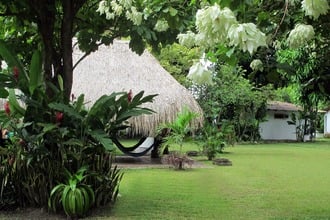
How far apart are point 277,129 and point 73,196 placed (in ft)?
88.8

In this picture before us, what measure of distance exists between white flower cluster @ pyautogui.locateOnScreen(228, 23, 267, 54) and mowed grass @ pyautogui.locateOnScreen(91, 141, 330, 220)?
4652mm

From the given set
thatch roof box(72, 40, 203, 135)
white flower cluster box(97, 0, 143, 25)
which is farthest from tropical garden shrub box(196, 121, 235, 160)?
white flower cluster box(97, 0, 143, 25)

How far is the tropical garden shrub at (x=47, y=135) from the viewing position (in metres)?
6.31

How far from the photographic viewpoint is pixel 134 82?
1473 cm

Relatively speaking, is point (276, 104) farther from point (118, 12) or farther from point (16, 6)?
point (118, 12)

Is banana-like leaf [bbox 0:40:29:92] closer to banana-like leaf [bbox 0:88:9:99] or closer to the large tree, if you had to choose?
banana-like leaf [bbox 0:88:9:99]

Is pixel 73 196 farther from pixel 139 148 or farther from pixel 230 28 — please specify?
pixel 139 148

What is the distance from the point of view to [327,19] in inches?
156

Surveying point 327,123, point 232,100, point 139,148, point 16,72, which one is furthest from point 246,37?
point 327,123

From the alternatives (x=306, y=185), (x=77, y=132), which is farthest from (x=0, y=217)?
(x=306, y=185)

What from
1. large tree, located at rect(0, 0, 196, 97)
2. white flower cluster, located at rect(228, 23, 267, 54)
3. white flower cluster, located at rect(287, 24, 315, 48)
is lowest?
white flower cluster, located at rect(228, 23, 267, 54)

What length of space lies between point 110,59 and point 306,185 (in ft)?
25.5

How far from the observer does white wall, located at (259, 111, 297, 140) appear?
103ft

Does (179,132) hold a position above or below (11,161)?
above
